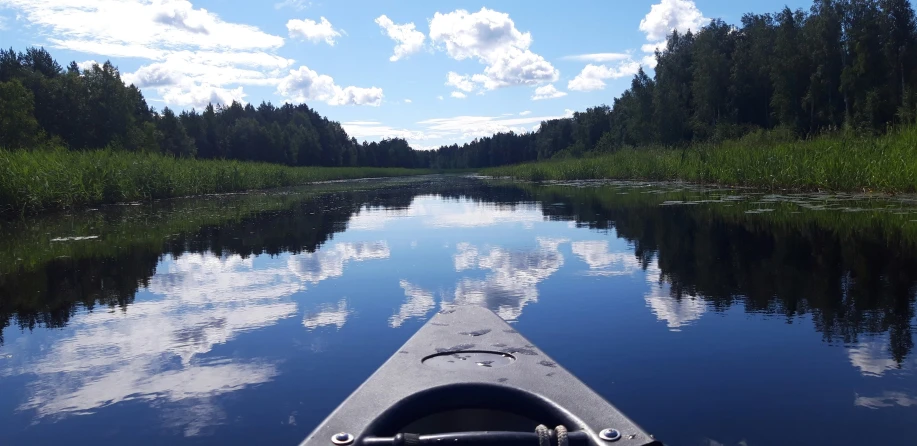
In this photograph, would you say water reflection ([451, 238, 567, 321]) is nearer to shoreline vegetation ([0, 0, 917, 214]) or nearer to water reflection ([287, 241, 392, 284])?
water reflection ([287, 241, 392, 284])

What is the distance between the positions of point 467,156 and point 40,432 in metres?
143

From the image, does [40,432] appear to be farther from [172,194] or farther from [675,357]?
[172,194]

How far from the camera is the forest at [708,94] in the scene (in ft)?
133

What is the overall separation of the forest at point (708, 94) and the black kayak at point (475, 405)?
3028 cm

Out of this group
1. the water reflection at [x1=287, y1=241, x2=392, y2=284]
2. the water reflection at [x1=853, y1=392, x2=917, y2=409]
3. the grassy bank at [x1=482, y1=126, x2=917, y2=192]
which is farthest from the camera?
the grassy bank at [x1=482, y1=126, x2=917, y2=192]

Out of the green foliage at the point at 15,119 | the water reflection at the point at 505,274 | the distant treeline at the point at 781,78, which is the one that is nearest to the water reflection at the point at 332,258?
the water reflection at the point at 505,274

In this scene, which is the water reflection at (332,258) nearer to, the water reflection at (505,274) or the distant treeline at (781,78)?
the water reflection at (505,274)

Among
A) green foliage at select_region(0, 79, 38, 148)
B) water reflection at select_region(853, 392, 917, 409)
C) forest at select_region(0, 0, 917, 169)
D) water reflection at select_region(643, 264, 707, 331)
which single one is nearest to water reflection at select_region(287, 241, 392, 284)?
water reflection at select_region(643, 264, 707, 331)

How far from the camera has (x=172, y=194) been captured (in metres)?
19.6

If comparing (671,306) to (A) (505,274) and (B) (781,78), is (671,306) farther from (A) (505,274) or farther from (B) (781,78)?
(B) (781,78)

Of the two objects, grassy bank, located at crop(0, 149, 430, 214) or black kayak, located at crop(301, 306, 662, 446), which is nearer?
black kayak, located at crop(301, 306, 662, 446)

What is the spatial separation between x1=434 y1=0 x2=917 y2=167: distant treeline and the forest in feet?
0.33

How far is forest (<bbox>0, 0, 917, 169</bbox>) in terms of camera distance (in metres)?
40.7

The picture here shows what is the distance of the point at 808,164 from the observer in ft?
39.9
